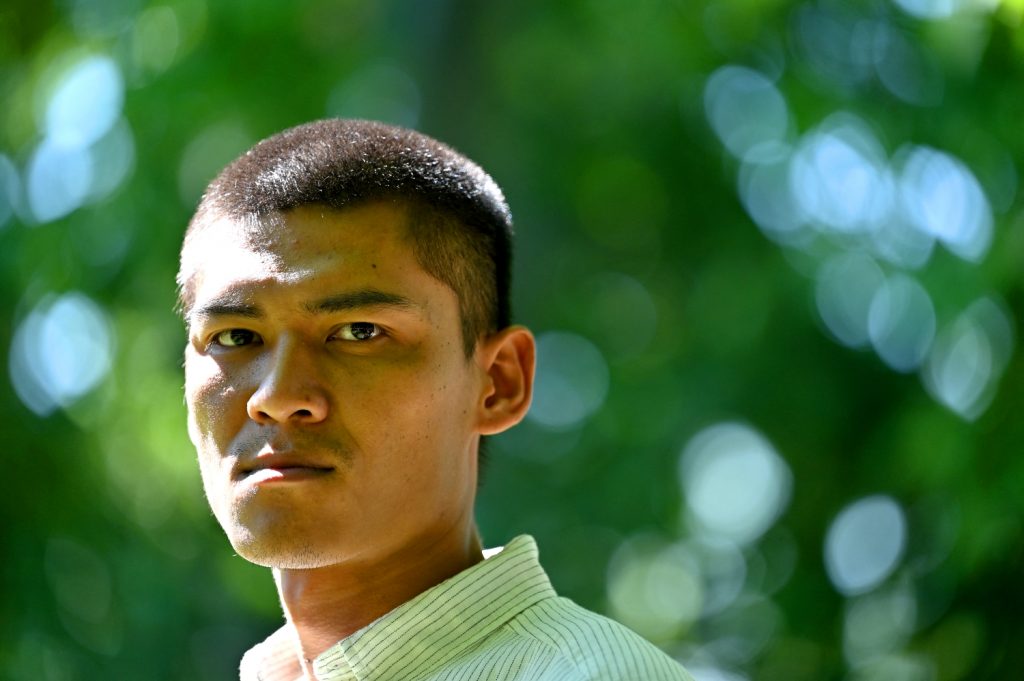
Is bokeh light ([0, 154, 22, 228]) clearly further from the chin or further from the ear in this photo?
the chin

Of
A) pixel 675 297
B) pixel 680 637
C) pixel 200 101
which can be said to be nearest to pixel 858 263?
pixel 675 297

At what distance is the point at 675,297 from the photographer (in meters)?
8.30

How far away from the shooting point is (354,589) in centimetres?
291

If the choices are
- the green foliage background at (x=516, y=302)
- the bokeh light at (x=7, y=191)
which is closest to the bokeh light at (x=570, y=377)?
the green foliage background at (x=516, y=302)

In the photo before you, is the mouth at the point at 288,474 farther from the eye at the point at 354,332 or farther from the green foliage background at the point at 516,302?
the green foliage background at the point at 516,302

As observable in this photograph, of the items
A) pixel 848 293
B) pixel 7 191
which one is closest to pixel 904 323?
pixel 848 293

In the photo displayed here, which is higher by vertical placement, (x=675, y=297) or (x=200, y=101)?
(x=200, y=101)

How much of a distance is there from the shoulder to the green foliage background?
3.99 meters

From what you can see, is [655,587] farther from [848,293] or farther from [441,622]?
[441,622]

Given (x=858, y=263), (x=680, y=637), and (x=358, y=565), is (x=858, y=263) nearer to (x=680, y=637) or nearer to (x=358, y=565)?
(x=680, y=637)

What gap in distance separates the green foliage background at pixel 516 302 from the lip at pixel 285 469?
406cm

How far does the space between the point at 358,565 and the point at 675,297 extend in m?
5.54

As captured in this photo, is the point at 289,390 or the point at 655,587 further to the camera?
the point at 655,587

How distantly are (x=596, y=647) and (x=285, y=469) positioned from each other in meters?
0.58
